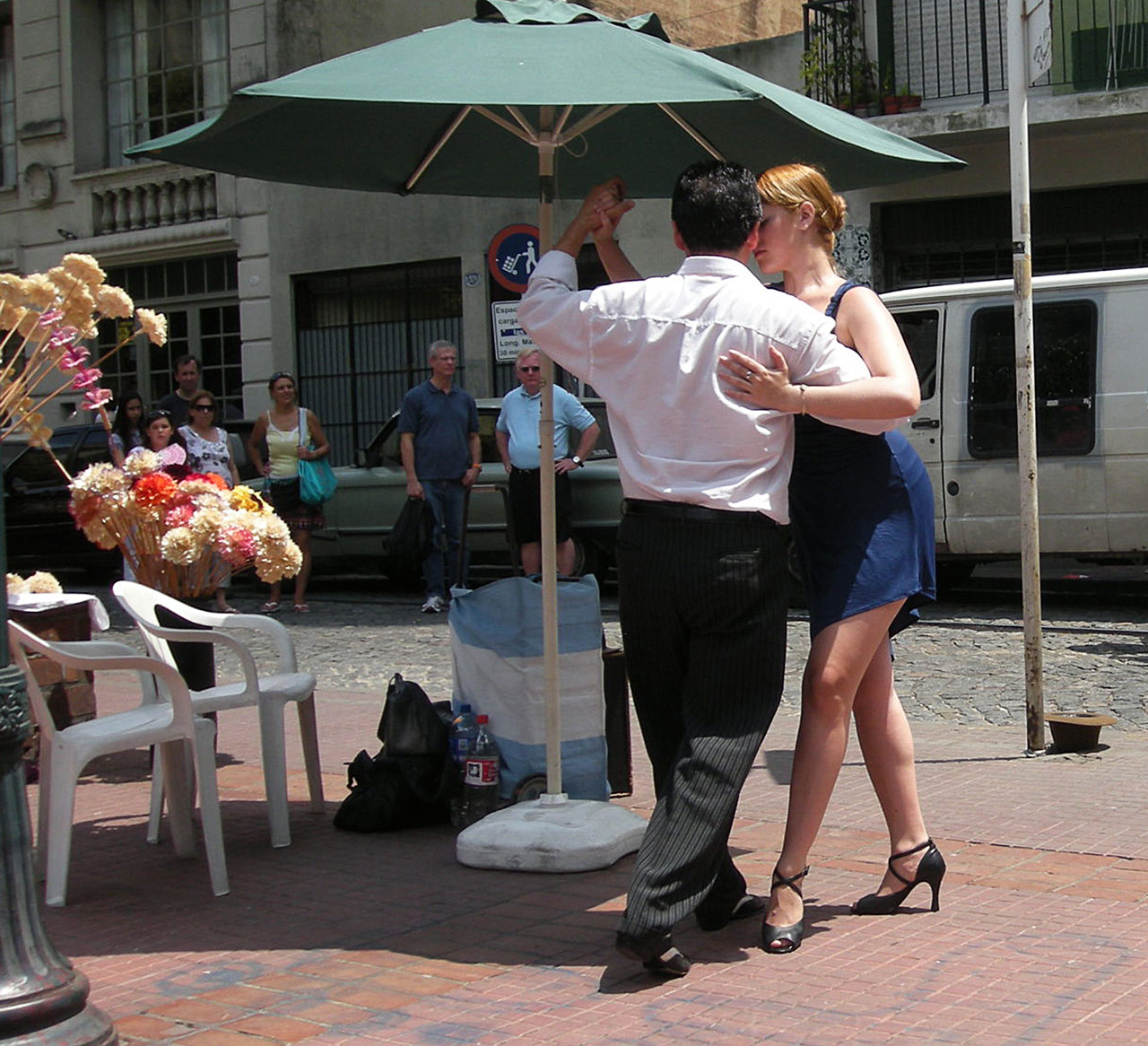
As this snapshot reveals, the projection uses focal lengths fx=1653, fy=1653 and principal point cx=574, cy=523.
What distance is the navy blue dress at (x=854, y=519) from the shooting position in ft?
13.9

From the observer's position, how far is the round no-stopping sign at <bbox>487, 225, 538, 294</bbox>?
41.3ft

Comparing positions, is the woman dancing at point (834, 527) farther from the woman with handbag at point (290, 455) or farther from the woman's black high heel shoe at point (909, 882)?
the woman with handbag at point (290, 455)

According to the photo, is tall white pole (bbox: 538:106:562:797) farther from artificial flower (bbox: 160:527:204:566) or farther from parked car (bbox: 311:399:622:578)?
parked car (bbox: 311:399:622:578)

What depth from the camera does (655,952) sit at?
12.9ft

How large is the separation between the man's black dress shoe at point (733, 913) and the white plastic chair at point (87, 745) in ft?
5.01

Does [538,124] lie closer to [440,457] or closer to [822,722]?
[822,722]

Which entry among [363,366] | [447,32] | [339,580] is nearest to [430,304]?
[363,366]

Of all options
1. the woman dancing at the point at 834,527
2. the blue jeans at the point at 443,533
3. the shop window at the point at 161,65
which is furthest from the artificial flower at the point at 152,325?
the shop window at the point at 161,65

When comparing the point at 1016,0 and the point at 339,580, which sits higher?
the point at 1016,0

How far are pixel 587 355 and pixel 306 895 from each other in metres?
1.95

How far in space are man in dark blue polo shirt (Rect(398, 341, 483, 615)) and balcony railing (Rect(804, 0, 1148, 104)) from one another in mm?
7014

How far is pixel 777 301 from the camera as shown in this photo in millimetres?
4098

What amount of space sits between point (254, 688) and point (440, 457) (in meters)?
7.38

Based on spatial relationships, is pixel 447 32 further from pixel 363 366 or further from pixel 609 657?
pixel 363 366
